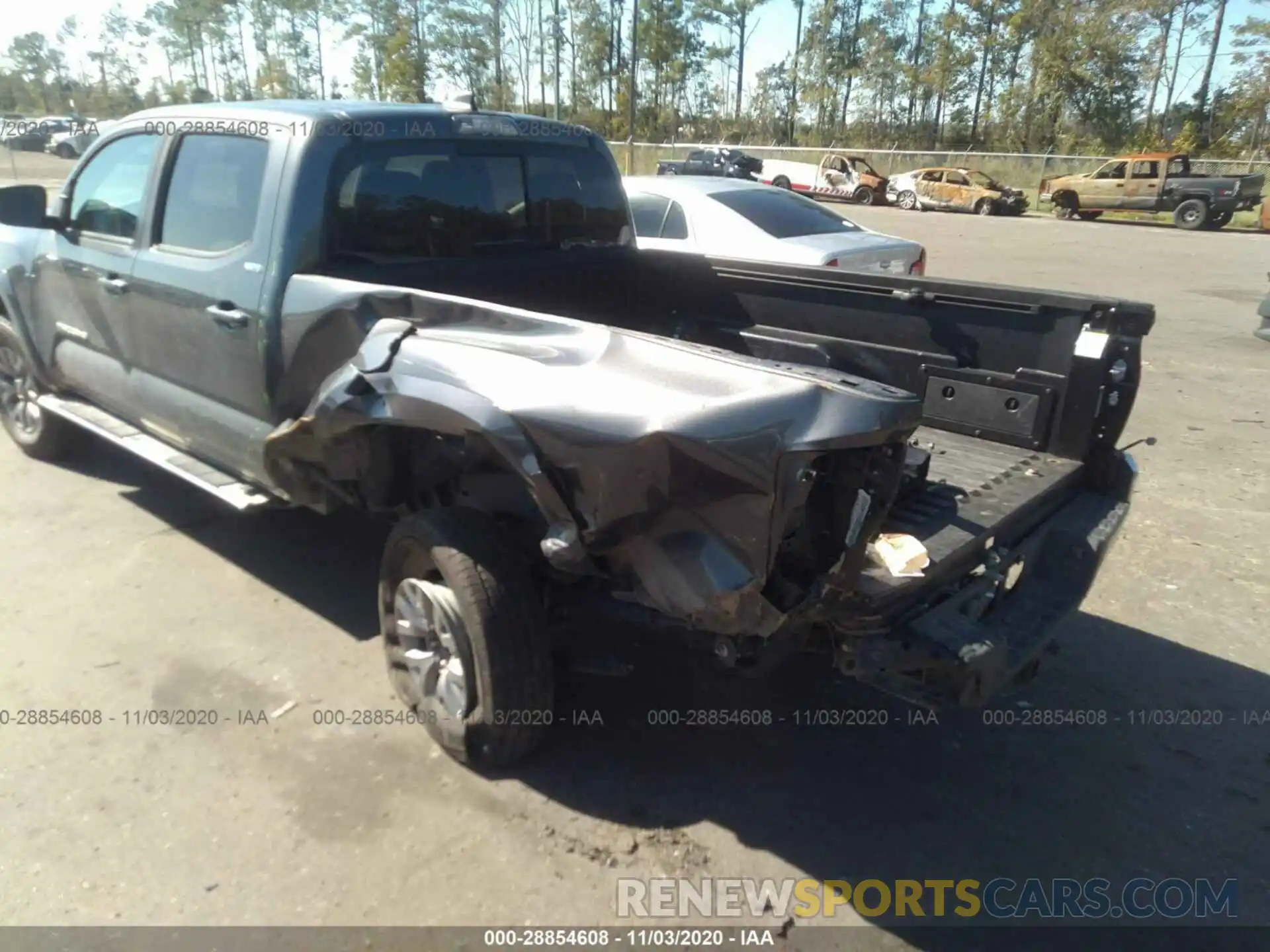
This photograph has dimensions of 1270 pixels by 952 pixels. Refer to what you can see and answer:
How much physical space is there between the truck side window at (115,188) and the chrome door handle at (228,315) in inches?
39.4

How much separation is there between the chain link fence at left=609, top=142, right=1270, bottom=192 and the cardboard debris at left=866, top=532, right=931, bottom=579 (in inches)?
1299

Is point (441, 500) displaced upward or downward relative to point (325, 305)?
downward

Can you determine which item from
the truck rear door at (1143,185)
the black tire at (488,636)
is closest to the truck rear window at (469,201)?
the black tire at (488,636)

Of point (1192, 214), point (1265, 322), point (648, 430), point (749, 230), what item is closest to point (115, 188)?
point (648, 430)

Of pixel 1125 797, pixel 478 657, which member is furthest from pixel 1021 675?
pixel 478 657

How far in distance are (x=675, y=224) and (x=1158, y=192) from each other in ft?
73.9

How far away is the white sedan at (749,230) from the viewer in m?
8.50

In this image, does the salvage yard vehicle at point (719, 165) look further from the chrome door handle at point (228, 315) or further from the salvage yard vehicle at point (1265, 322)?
the chrome door handle at point (228, 315)

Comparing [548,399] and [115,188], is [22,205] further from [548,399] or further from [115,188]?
[548,399]

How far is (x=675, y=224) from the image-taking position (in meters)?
8.99

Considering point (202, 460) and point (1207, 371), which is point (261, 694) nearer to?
point (202, 460)

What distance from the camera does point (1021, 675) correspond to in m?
2.92

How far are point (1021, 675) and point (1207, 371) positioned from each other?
7.73 meters

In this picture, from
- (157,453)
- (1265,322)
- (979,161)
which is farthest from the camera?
(979,161)
